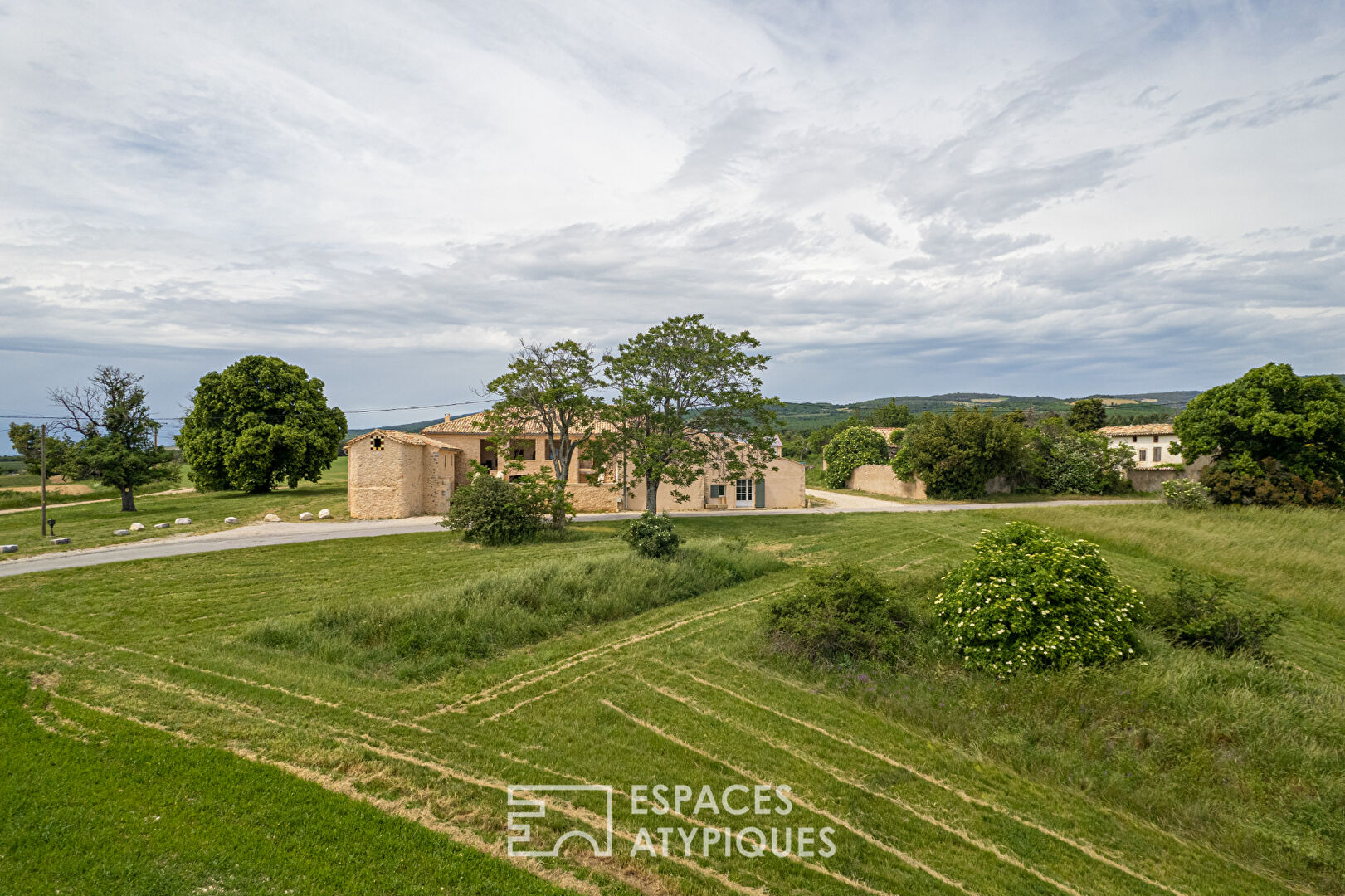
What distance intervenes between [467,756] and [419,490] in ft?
77.1

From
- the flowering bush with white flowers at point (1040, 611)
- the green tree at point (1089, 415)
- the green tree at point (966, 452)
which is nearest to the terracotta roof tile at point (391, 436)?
the flowering bush with white flowers at point (1040, 611)

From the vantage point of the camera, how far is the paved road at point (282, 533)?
52.6 feet

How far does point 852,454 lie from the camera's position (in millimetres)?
46312

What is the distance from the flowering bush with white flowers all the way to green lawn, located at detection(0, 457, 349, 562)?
22.8 meters

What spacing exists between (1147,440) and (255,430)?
199 feet

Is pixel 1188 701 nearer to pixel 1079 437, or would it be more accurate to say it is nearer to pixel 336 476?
pixel 1079 437

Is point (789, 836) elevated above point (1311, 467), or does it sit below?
below

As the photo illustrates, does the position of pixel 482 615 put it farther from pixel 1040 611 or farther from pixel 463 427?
pixel 463 427

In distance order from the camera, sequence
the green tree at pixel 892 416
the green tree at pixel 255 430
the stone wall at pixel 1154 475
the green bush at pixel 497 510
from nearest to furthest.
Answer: the green bush at pixel 497 510 < the green tree at pixel 255 430 < the stone wall at pixel 1154 475 < the green tree at pixel 892 416

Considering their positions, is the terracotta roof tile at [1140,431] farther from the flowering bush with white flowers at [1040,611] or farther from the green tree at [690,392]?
the flowering bush with white flowers at [1040,611]

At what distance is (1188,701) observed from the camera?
740 cm

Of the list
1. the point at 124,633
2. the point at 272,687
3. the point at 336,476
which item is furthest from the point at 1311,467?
the point at 336,476

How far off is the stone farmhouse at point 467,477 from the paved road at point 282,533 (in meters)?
1.14

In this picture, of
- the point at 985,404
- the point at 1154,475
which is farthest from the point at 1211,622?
the point at 985,404
